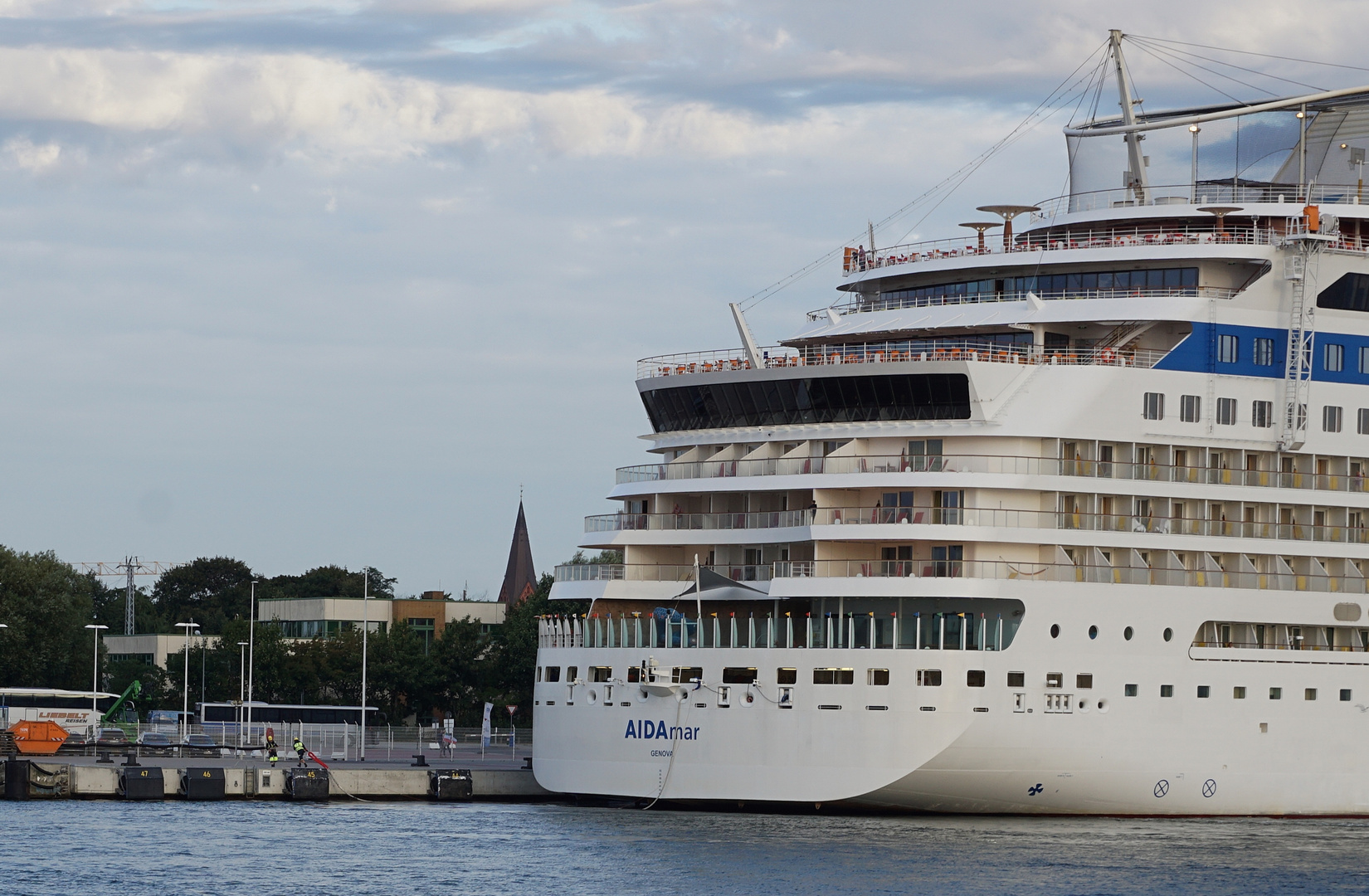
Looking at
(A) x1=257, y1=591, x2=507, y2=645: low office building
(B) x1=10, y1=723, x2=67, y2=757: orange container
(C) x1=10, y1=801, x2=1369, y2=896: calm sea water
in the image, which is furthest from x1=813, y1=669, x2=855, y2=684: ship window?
(A) x1=257, y1=591, x2=507, y2=645: low office building

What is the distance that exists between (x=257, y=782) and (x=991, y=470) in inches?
882

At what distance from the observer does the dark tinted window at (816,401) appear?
161 ft

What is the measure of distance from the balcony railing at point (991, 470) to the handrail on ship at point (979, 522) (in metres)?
0.90

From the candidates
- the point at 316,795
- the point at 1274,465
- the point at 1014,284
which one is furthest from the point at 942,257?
the point at 316,795

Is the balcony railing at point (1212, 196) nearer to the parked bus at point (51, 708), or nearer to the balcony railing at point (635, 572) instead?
the balcony railing at point (635, 572)

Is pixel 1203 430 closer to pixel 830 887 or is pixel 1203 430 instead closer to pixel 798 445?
pixel 798 445

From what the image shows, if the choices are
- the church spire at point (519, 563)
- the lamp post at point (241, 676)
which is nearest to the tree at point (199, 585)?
the church spire at point (519, 563)

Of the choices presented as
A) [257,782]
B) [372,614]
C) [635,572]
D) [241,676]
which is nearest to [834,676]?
[635,572]

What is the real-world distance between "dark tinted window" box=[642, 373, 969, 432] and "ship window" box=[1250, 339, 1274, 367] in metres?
7.94

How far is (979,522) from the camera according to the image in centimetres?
4781

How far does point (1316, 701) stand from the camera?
1969 inches

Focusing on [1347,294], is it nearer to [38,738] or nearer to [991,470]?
[991,470]

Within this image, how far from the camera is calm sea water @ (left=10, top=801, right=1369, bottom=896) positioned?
39.0 m

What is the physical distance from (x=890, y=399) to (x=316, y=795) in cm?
1932
